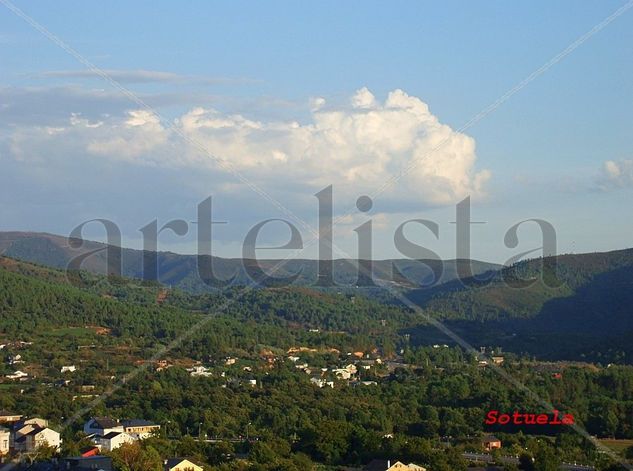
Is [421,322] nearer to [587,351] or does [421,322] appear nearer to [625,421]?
[587,351]

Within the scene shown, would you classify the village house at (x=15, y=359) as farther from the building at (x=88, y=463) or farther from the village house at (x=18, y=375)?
the building at (x=88, y=463)

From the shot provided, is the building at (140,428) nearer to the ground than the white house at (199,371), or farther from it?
nearer to the ground

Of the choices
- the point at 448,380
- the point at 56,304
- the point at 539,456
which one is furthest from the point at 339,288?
the point at 539,456

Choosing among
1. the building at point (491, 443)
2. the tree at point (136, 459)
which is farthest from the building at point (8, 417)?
the building at point (491, 443)

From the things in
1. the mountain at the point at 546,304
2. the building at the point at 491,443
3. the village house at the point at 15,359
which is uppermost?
the mountain at the point at 546,304

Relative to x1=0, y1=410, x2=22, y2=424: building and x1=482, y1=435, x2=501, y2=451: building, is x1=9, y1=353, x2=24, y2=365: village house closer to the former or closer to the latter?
→ x1=0, y1=410, x2=22, y2=424: building

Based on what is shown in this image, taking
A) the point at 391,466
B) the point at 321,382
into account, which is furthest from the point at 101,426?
the point at 321,382
